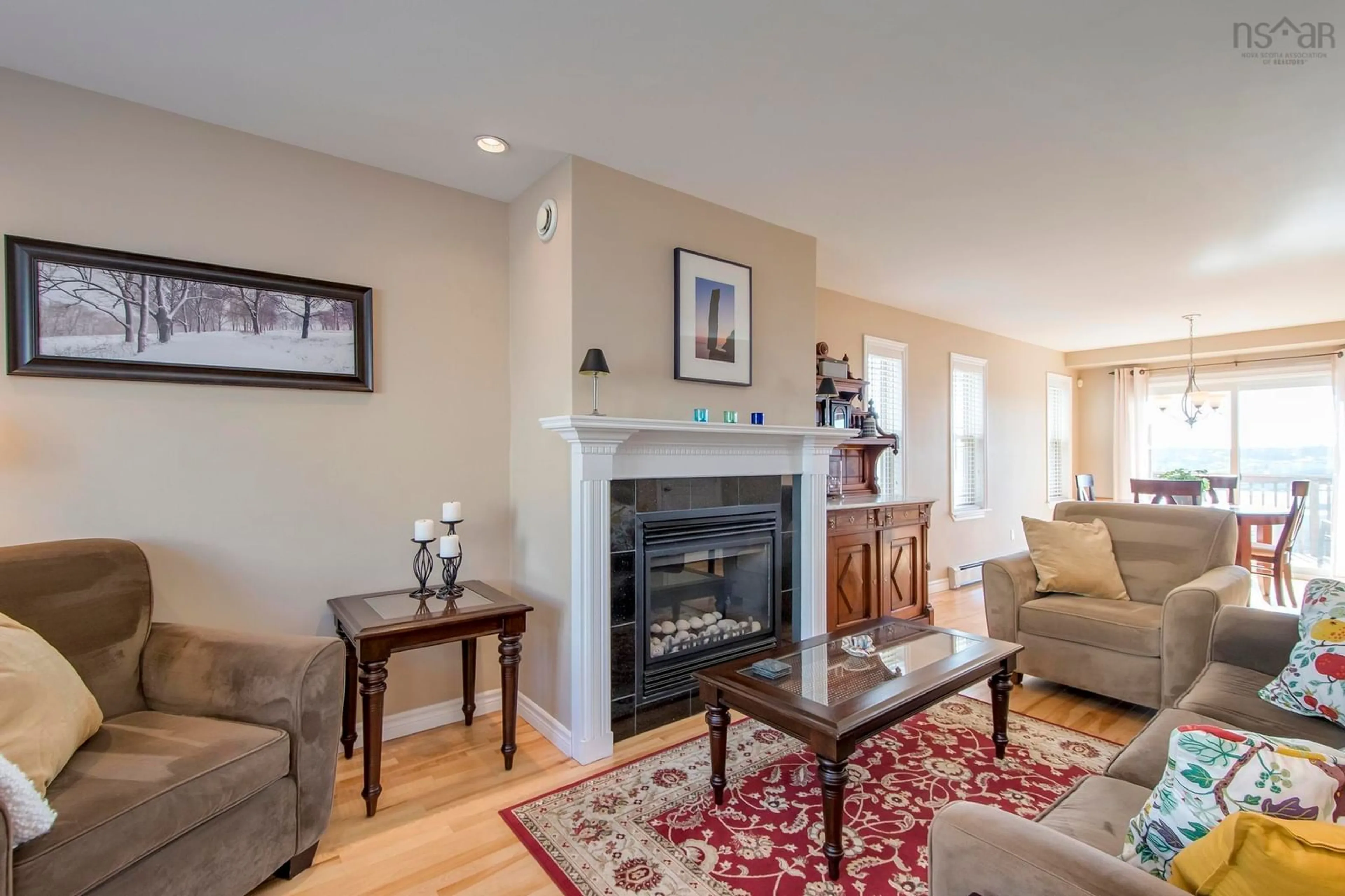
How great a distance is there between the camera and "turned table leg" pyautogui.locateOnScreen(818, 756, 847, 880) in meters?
1.78

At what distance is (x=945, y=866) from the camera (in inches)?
42.6

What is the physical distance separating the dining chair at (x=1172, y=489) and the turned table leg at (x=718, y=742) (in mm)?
4956

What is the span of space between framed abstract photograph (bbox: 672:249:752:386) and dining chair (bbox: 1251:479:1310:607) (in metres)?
4.71

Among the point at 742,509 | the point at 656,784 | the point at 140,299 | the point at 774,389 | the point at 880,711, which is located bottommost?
the point at 656,784

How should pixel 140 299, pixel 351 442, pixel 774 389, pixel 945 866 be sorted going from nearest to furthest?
pixel 945 866
pixel 140 299
pixel 351 442
pixel 774 389

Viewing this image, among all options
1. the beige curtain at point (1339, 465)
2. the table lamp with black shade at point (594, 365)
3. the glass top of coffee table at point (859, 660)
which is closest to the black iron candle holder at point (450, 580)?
the table lamp with black shade at point (594, 365)

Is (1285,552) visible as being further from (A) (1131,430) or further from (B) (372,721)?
(B) (372,721)

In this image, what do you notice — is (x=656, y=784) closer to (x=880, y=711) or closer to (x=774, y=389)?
(x=880, y=711)

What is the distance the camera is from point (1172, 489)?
5.36 meters

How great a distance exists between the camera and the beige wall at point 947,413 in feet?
16.3

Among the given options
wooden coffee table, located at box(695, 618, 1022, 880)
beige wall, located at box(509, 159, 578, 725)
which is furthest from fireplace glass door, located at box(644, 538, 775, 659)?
wooden coffee table, located at box(695, 618, 1022, 880)

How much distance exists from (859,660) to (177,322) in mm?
2935

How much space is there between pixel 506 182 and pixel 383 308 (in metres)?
0.84

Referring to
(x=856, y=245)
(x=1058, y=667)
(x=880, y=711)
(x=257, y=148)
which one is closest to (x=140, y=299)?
(x=257, y=148)
